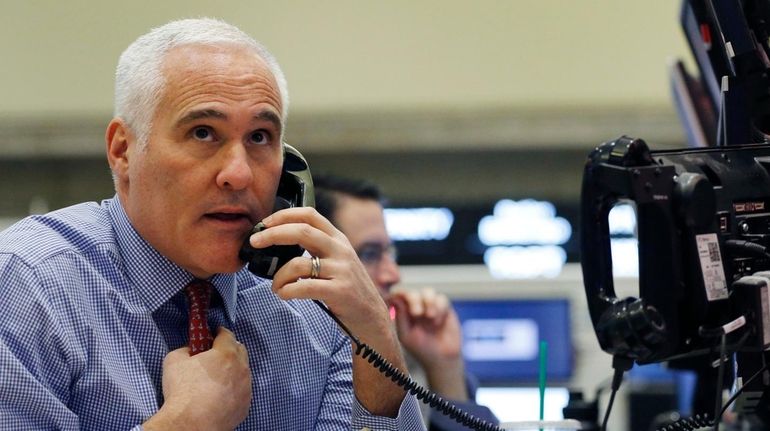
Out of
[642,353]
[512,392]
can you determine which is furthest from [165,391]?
[512,392]

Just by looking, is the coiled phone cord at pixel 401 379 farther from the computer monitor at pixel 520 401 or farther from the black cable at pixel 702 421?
the computer monitor at pixel 520 401

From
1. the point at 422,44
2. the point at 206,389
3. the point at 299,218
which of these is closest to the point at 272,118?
the point at 299,218

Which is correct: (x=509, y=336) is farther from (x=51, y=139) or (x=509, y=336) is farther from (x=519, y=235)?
(x=51, y=139)

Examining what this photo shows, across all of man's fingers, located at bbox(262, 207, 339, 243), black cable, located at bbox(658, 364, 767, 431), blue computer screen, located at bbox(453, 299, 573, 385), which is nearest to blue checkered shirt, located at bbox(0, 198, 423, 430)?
man's fingers, located at bbox(262, 207, 339, 243)

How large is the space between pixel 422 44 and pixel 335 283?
368 centimetres

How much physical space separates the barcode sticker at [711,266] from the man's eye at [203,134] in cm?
60

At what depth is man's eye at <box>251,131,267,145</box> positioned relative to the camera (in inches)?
55.3

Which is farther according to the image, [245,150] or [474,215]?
[474,215]

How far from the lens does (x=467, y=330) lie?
3502mm

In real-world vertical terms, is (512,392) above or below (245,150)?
below

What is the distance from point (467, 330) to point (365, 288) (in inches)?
84.3

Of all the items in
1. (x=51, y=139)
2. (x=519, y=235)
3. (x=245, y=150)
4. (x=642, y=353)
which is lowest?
(x=519, y=235)

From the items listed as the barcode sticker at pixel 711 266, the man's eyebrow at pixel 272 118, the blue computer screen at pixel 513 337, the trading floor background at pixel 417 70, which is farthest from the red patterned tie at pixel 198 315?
the trading floor background at pixel 417 70

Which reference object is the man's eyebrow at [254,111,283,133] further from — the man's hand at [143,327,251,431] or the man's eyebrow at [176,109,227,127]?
the man's hand at [143,327,251,431]
